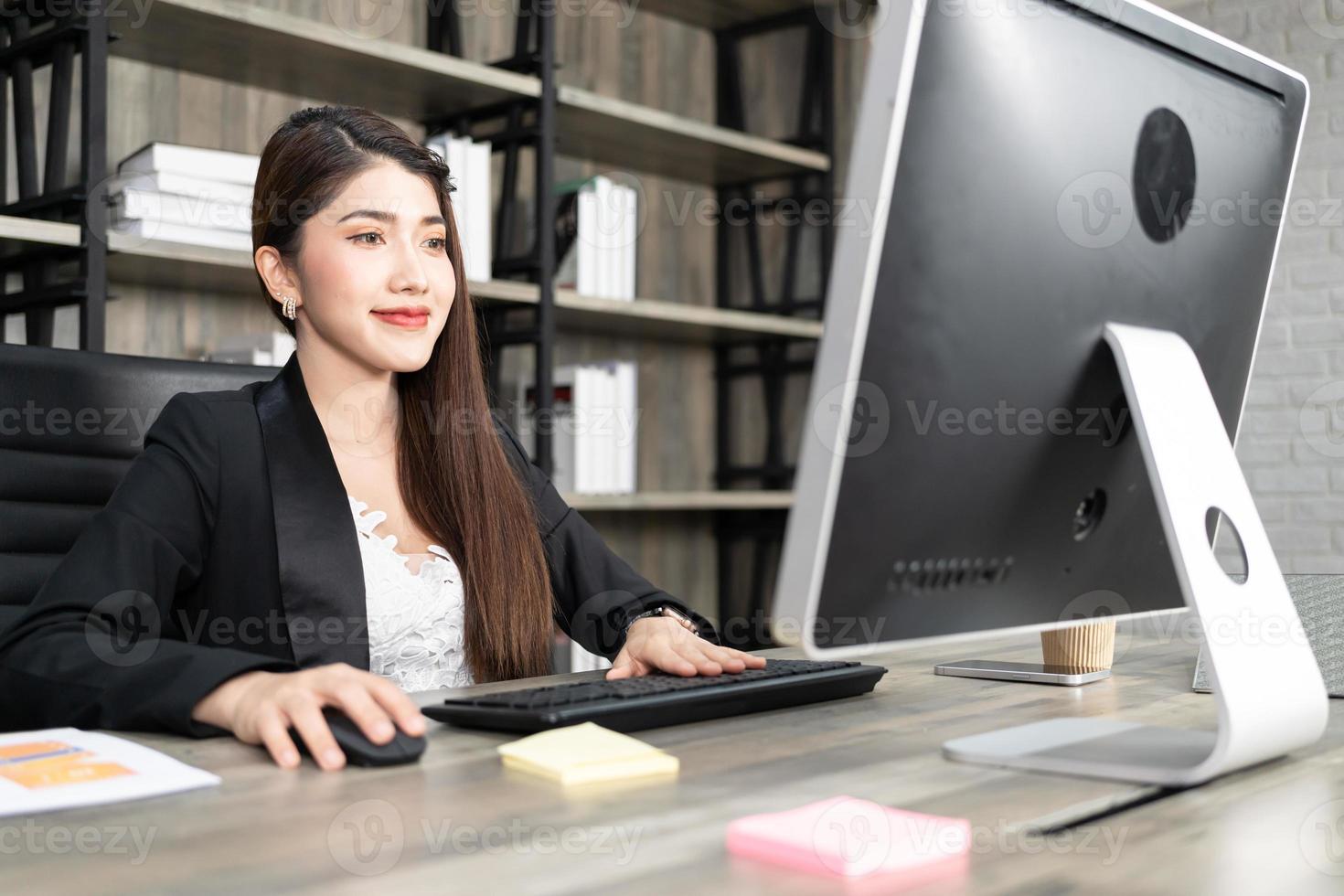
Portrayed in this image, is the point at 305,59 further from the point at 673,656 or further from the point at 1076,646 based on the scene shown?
the point at 1076,646

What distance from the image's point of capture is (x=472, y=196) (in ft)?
9.18

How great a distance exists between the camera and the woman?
1161 mm

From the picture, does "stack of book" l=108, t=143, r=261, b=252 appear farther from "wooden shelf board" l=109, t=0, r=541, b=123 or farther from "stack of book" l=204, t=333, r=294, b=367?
"wooden shelf board" l=109, t=0, r=541, b=123

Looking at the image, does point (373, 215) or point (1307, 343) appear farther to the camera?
point (1307, 343)

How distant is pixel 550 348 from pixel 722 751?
7.11ft

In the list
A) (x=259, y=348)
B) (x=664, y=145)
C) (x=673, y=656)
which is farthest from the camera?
(x=664, y=145)

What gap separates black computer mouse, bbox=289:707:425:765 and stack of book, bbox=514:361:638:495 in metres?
2.21

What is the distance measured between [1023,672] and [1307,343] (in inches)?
93.2

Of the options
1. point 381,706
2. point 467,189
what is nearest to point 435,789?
point 381,706

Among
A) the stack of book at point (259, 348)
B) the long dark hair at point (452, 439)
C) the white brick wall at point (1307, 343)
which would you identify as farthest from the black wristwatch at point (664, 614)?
the white brick wall at point (1307, 343)

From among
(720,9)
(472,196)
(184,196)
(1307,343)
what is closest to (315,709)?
(184,196)

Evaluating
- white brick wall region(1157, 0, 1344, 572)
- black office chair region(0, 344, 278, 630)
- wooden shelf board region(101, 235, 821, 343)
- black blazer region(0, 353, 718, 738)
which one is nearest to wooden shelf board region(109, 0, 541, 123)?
wooden shelf board region(101, 235, 821, 343)

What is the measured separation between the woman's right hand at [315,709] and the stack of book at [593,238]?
232 cm

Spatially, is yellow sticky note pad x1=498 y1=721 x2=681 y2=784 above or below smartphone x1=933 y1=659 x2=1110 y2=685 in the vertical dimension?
above
